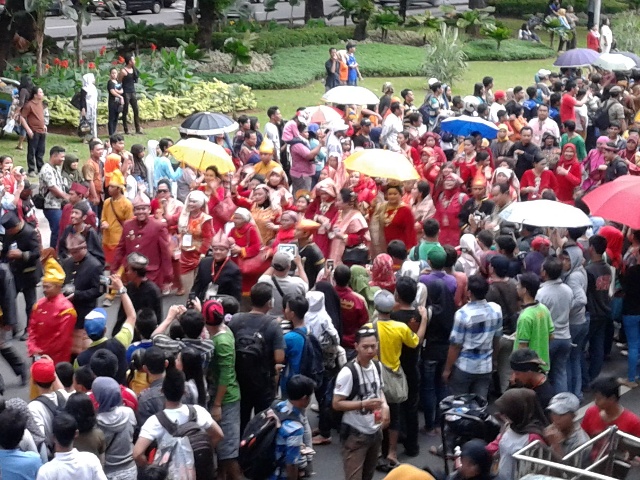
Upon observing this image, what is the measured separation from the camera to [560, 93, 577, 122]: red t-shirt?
64.5 ft

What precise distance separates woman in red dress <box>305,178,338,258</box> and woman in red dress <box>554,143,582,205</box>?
3.71 metres

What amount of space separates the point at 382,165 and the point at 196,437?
6173mm

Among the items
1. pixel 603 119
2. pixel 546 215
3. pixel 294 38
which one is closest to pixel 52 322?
pixel 546 215

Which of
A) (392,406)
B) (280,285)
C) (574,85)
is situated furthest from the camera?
(574,85)

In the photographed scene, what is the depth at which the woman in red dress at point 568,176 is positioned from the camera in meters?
14.7

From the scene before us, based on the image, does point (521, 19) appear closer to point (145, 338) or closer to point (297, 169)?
point (297, 169)

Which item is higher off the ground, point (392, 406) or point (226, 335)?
point (226, 335)

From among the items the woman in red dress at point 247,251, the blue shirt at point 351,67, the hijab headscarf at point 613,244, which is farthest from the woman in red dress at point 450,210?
the blue shirt at point 351,67

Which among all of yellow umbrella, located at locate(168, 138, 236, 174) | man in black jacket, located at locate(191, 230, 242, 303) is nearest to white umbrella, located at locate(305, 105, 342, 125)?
yellow umbrella, located at locate(168, 138, 236, 174)

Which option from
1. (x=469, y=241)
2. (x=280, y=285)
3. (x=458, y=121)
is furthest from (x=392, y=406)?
(x=458, y=121)

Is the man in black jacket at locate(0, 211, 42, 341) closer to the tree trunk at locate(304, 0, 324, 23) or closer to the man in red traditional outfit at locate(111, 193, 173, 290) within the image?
the man in red traditional outfit at locate(111, 193, 173, 290)

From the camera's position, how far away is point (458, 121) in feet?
53.3

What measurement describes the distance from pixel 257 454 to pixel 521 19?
3754 centimetres

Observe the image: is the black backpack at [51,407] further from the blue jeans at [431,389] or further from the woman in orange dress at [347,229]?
the woman in orange dress at [347,229]
